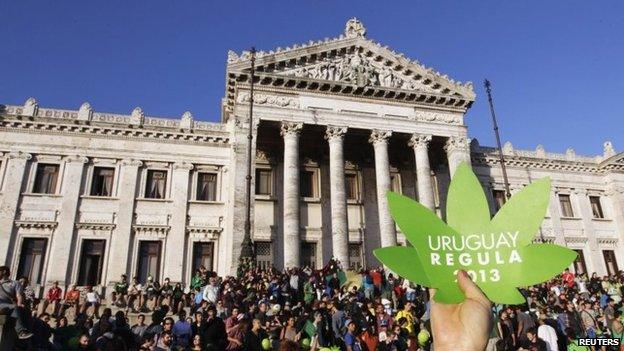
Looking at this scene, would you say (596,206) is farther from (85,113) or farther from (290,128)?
(85,113)

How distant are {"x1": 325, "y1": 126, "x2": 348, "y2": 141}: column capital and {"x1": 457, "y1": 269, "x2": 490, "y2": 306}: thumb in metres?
23.5

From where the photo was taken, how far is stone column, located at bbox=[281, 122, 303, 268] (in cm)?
2258

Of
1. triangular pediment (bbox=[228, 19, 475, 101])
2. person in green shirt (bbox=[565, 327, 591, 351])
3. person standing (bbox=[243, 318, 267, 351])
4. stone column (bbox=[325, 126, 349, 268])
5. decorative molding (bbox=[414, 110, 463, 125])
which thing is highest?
triangular pediment (bbox=[228, 19, 475, 101])

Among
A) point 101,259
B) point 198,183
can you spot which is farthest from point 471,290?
point 198,183

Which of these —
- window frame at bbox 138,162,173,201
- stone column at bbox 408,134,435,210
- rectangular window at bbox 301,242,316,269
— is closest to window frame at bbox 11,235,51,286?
window frame at bbox 138,162,173,201

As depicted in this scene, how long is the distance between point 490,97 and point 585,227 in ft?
49.0

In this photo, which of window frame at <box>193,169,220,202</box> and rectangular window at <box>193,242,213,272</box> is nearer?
rectangular window at <box>193,242,213,272</box>

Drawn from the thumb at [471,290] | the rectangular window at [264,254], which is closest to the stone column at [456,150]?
the rectangular window at [264,254]

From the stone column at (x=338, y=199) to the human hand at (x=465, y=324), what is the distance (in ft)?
68.6

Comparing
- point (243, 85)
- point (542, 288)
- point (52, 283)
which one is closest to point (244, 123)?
point (243, 85)

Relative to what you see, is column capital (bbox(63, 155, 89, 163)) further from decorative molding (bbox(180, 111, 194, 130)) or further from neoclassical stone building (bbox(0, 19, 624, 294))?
decorative molding (bbox(180, 111, 194, 130))

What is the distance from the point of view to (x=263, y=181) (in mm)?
27172

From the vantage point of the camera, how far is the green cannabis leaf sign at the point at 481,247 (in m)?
2.98

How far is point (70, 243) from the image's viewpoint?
23016mm
